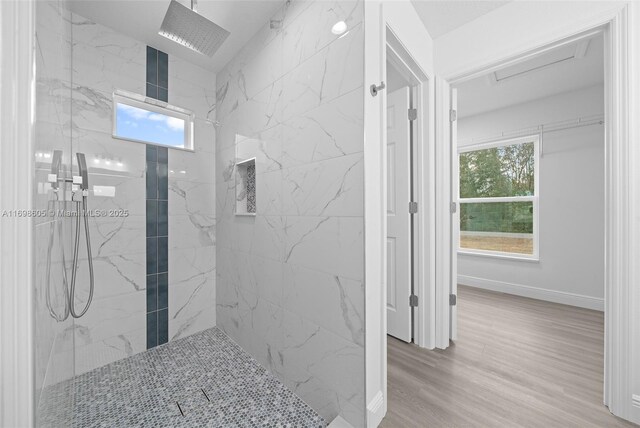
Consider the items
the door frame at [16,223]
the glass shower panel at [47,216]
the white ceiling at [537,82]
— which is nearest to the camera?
the door frame at [16,223]

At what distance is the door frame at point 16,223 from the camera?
0.45m

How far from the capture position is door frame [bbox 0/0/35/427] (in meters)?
0.45

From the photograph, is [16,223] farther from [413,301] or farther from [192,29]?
[413,301]

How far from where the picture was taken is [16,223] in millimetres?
464

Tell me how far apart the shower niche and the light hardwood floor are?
5.65 ft

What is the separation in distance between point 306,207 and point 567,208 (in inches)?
139

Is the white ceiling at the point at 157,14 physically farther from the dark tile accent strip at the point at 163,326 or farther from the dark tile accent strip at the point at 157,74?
the dark tile accent strip at the point at 163,326

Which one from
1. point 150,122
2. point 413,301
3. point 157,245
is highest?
point 150,122

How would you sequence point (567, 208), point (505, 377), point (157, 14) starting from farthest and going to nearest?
point (567, 208) < point (157, 14) < point (505, 377)

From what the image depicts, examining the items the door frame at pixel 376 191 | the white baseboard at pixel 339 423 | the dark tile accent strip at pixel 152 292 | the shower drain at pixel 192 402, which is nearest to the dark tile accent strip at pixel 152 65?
the dark tile accent strip at pixel 152 292

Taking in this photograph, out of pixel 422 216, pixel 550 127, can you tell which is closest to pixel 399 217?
pixel 422 216

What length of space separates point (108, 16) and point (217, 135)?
3.59ft

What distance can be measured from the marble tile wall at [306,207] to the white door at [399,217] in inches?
39.5

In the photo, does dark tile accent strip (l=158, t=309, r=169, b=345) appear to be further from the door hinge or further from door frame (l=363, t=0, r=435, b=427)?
the door hinge
